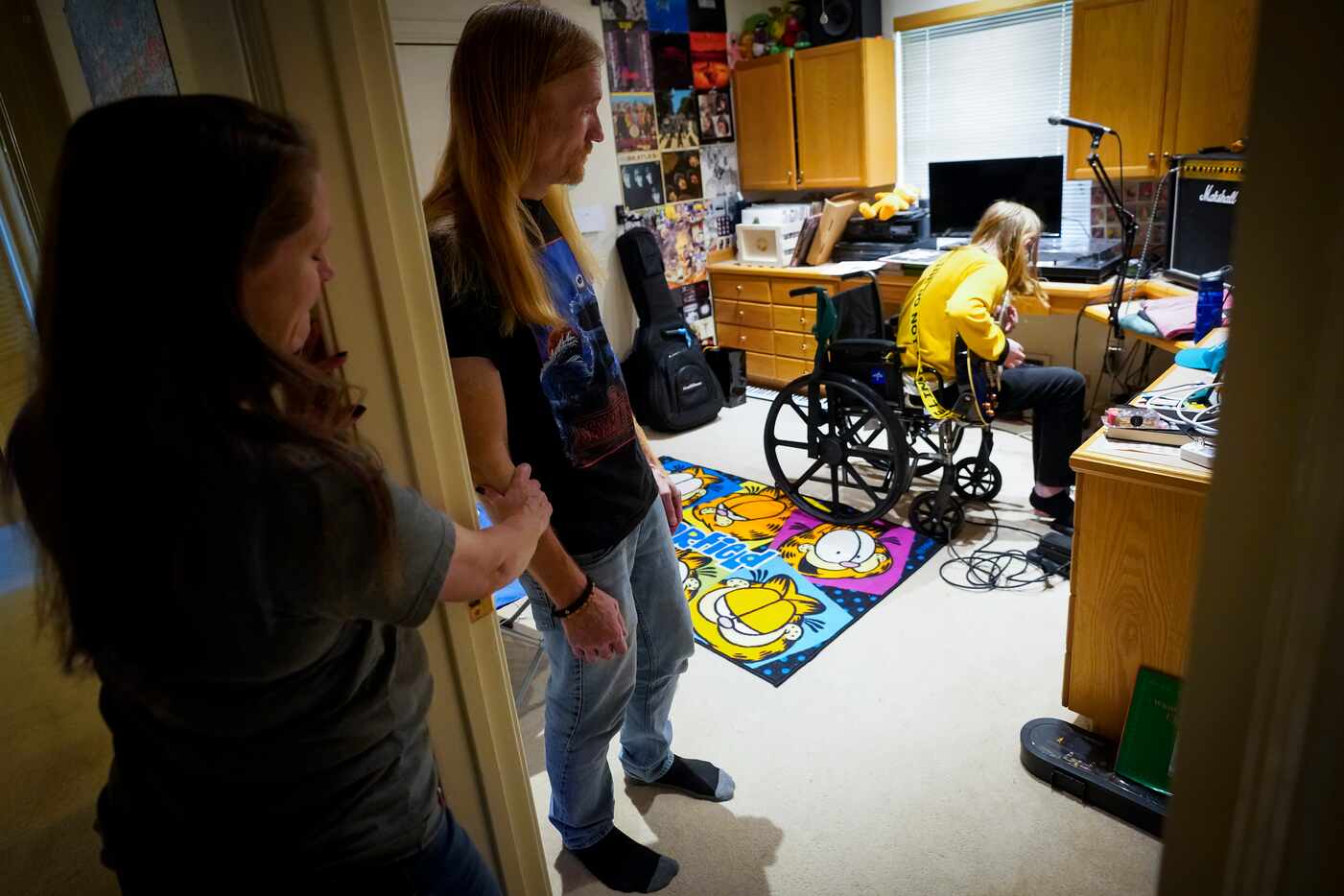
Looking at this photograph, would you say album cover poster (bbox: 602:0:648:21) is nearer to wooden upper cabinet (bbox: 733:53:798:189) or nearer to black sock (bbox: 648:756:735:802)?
wooden upper cabinet (bbox: 733:53:798:189)

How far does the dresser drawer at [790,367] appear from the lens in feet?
14.2

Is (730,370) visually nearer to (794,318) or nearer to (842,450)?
(794,318)

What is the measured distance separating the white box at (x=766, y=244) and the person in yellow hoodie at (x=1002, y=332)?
166 cm

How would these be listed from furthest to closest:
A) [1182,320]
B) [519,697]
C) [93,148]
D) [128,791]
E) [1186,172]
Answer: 1. [1186,172]
2. [1182,320]
3. [519,697]
4. [128,791]
5. [93,148]

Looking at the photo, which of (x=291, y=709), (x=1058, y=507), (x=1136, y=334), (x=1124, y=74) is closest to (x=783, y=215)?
(x=1124, y=74)

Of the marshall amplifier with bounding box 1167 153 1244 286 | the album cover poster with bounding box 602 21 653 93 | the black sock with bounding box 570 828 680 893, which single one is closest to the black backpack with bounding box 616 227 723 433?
the album cover poster with bounding box 602 21 653 93

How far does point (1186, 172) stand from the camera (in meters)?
2.94

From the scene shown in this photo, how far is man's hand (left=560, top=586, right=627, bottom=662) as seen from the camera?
4.00 feet

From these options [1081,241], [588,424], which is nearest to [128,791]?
[588,424]

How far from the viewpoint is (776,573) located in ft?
8.82

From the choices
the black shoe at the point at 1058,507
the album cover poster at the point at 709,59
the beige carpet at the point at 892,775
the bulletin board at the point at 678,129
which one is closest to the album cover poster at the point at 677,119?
the bulletin board at the point at 678,129

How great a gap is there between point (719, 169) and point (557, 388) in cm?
380

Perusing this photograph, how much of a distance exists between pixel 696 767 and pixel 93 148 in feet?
5.29

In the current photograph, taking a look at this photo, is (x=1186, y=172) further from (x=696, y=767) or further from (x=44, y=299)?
(x=44, y=299)
